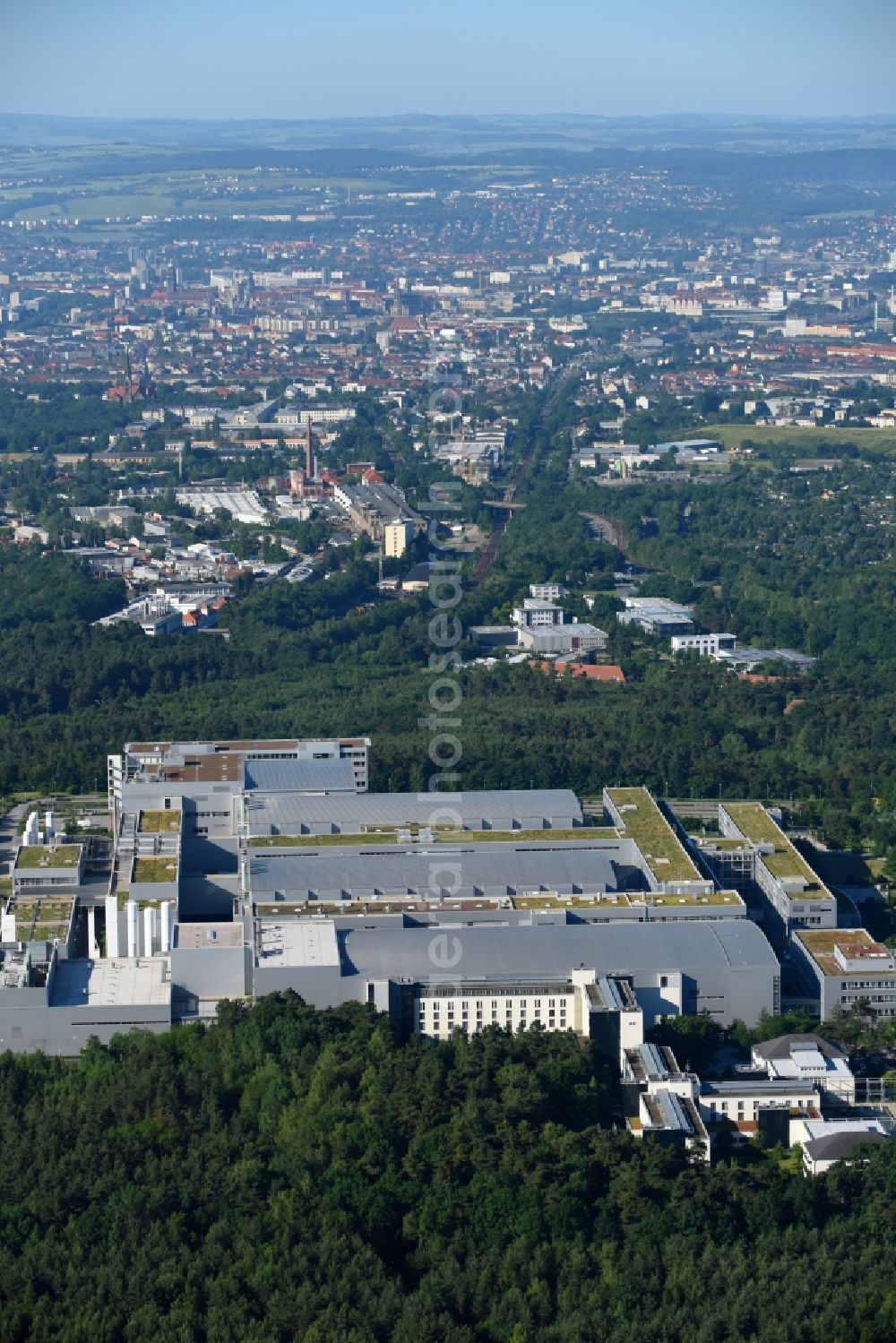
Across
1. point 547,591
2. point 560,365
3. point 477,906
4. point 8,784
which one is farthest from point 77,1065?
point 560,365

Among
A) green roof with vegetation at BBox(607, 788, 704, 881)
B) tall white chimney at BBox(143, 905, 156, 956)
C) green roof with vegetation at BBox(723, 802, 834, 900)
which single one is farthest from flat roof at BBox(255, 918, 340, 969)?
green roof with vegetation at BBox(723, 802, 834, 900)

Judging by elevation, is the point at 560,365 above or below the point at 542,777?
below

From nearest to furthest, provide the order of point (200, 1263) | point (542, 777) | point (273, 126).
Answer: point (200, 1263) → point (542, 777) → point (273, 126)

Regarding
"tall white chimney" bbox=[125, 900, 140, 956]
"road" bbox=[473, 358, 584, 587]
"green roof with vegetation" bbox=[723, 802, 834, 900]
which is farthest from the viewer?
"road" bbox=[473, 358, 584, 587]

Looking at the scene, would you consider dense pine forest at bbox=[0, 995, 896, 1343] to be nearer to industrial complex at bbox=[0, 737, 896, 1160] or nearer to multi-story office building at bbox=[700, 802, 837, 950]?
industrial complex at bbox=[0, 737, 896, 1160]

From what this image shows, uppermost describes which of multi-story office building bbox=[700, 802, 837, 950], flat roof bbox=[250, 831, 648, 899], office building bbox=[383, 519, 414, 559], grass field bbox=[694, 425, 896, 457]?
flat roof bbox=[250, 831, 648, 899]

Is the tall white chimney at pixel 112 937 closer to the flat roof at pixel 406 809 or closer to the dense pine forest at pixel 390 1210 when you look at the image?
the dense pine forest at pixel 390 1210

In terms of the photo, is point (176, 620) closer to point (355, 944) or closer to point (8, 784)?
point (8, 784)

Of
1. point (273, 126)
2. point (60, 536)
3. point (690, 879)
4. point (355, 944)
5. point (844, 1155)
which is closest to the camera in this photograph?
point (844, 1155)
